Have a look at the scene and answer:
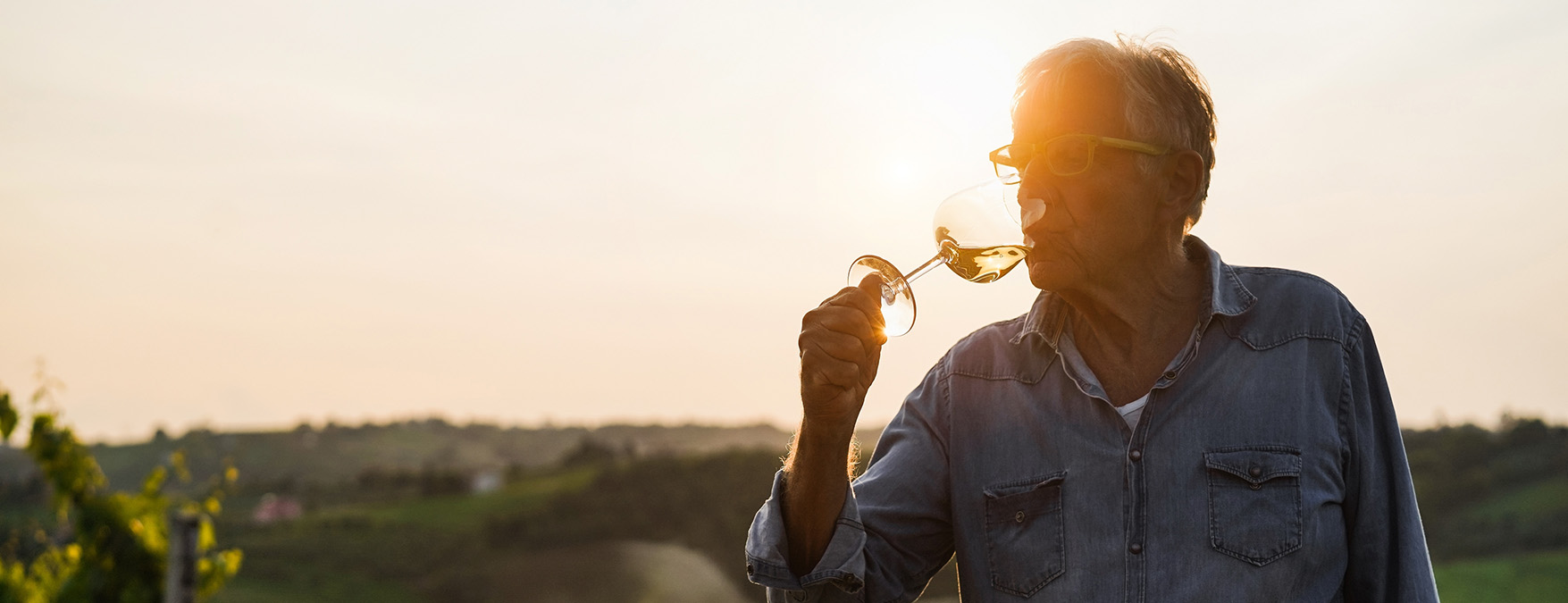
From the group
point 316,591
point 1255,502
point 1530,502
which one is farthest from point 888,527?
point 316,591

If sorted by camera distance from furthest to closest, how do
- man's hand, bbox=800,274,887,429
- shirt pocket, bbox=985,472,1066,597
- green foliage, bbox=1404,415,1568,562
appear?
green foliage, bbox=1404,415,1568,562 < shirt pocket, bbox=985,472,1066,597 < man's hand, bbox=800,274,887,429

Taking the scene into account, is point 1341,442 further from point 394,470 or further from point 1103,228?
point 394,470

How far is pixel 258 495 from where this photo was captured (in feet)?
101

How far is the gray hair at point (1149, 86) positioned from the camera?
2.66 metres

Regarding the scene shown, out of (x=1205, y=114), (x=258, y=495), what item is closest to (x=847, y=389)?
(x=1205, y=114)

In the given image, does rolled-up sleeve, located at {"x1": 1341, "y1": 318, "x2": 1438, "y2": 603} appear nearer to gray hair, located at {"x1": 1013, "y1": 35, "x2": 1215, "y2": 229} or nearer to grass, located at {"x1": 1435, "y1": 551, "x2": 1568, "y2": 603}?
gray hair, located at {"x1": 1013, "y1": 35, "x2": 1215, "y2": 229}

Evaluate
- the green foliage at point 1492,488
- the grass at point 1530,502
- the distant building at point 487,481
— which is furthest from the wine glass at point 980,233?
the distant building at point 487,481

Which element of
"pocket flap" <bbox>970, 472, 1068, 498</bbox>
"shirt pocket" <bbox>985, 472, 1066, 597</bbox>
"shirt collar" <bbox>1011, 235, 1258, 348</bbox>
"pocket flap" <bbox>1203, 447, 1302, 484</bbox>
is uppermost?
"shirt collar" <bbox>1011, 235, 1258, 348</bbox>

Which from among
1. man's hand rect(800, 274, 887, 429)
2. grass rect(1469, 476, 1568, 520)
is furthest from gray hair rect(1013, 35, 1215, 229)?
grass rect(1469, 476, 1568, 520)

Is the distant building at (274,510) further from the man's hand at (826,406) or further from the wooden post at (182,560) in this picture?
the man's hand at (826,406)

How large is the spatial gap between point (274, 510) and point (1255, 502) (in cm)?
3171

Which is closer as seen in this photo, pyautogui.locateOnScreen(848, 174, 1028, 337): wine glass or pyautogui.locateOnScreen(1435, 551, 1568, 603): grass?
pyautogui.locateOnScreen(848, 174, 1028, 337): wine glass

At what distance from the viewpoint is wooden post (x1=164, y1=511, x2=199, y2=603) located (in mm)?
6555

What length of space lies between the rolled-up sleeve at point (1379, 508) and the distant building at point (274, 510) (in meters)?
31.6
